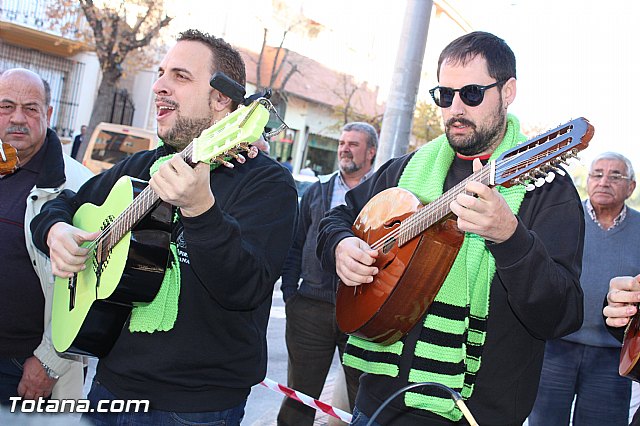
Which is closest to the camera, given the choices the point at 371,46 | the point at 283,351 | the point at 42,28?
the point at 283,351

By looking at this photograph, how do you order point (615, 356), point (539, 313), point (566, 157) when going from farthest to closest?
point (615, 356)
point (539, 313)
point (566, 157)

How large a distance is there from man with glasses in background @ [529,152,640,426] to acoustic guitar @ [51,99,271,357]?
2.87 meters

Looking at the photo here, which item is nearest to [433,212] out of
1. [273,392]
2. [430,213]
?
[430,213]

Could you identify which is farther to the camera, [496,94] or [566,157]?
[496,94]

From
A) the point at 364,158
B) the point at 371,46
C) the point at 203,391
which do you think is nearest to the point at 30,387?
the point at 203,391

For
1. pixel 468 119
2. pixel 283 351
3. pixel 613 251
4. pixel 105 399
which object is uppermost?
pixel 468 119

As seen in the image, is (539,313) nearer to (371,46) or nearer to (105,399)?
(105,399)

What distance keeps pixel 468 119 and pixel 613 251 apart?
2.43 metres

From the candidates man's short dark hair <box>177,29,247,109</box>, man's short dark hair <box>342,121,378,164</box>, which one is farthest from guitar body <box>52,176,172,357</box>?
man's short dark hair <box>342,121,378,164</box>

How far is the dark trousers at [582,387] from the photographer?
4.07 m

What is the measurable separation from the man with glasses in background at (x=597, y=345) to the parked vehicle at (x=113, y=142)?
35.4 ft

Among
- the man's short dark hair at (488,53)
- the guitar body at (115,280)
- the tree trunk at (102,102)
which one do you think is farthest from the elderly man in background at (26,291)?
the tree trunk at (102,102)

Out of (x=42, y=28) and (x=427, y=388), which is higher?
(x=42, y=28)

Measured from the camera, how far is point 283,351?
742 cm
